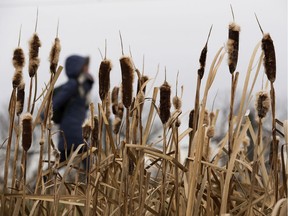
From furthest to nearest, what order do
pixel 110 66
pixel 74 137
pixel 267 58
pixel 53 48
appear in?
1. pixel 74 137
2. pixel 53 48
3. pixel 110 66
4. pixel 267 58

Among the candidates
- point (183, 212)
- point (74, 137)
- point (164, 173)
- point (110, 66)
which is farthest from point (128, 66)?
point (74, 137)

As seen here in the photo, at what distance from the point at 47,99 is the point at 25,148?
0.16 m

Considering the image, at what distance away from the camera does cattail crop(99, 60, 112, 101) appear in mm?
1607

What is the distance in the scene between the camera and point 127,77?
1.56 m

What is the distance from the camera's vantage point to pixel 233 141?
5.24 ft

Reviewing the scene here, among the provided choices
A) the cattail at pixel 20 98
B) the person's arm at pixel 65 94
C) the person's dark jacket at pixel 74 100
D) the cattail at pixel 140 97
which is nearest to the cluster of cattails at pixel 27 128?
the cattail at pixel 20 98

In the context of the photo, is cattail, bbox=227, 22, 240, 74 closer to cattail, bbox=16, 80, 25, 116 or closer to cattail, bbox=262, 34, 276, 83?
cattail, bbox=262, 34, 276, 83

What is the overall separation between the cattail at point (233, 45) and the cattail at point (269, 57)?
0.22ft

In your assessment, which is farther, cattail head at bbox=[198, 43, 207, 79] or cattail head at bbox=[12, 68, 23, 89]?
cattail head at bbox=[12, 68, 23, 89]

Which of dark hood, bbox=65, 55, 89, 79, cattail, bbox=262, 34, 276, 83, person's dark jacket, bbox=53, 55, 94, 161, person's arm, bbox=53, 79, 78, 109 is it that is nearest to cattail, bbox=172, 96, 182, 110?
cattail, bbox=262, 34, 276, 83

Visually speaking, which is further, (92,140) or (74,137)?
(74,137)

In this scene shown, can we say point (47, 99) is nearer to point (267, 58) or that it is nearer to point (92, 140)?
point (92, 140)

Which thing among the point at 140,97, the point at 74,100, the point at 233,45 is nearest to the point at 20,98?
Result: the point at 140,97

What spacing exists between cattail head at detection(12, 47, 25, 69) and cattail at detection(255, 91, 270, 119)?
54 centimetres
